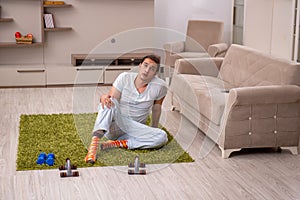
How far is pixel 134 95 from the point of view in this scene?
4625mm

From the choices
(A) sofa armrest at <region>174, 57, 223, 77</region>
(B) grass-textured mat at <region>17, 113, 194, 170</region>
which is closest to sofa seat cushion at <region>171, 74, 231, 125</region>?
(A) sofa armrest at <region>174, 57, 223, 77</region>

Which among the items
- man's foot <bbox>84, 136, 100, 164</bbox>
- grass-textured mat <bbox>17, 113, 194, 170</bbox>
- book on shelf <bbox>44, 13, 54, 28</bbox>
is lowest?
grass-textured mat <bbox>17, 113, 194, 170</bbox>

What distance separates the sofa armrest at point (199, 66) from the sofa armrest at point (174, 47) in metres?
1.55

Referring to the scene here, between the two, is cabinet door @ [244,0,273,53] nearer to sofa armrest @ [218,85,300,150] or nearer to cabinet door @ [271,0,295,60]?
cabinet door @ [271,0,295,60]

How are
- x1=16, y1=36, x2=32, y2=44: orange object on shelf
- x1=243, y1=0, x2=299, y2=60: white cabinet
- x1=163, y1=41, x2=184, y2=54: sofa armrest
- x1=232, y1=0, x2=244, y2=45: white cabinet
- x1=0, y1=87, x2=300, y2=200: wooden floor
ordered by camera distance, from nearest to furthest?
x1=0, y1=87, x2=300, y2=200: wooden floor, x1=243, y1=0, x2=299, y2=60: white cabinet, x1=16, y1=36, x2=32, y2=44: orange object on shelf, x1=163, y1=41, x2=184, y2=54: sofa armrest, x1=232, y1=0, x2=244, y2=45: white cabinet

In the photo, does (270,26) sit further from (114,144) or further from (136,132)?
(114,144)

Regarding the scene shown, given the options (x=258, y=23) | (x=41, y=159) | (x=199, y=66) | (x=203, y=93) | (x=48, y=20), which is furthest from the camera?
(x=258, y=23)

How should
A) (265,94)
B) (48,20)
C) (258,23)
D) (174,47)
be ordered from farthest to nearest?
(258,23)
(174,47)
(48,20)
(265,94)

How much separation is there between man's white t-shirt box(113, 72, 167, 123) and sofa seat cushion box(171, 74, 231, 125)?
1.49 ft

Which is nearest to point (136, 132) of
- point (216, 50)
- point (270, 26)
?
point (216, 50)

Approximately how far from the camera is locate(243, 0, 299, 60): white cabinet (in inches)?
283

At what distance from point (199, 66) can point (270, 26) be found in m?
2.18

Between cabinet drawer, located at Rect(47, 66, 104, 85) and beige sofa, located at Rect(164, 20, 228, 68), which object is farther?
beige sofa, located at Rect(164, 20, 228, 68)

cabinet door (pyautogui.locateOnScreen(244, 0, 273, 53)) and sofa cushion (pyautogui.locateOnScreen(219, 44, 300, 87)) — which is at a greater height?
cabinet door (pyautogui.locateOnScreen(244, 0, 273, 53))
